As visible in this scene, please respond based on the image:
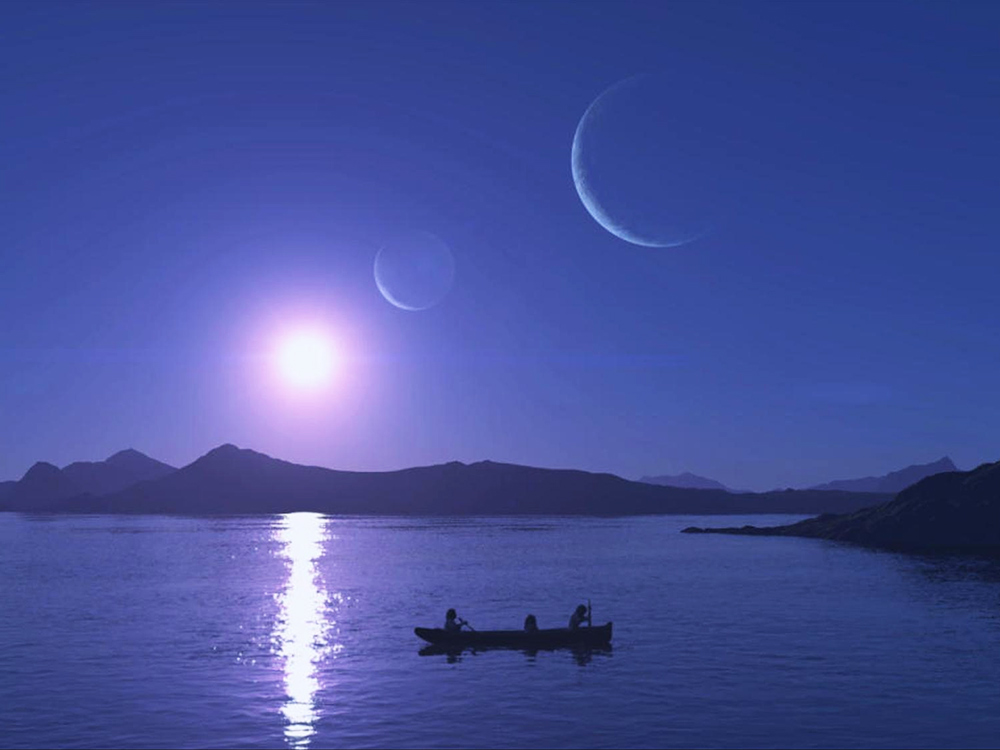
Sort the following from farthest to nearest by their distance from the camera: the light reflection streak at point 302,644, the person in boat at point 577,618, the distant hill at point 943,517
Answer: the distant hill at point 943,517
the person in boat at point 577,618
the light reflection streak at point 302,644

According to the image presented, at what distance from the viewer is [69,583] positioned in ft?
331

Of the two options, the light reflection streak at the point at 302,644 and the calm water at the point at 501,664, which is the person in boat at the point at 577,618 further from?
the light reflection streak at the point at 302,644

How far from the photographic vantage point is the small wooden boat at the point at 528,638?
2143 inches

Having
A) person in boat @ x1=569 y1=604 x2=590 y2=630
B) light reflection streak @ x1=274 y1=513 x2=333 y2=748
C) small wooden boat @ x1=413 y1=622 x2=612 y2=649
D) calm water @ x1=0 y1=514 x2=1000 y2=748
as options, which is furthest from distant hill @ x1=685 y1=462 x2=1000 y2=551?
small wooden boat @ x1=413 y1=622 x2=612 y2=649

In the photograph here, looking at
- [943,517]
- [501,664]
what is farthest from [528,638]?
[943,517]

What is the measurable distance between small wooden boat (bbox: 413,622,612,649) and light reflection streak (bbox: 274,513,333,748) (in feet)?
23.2

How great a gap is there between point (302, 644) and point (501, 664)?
14.2 m

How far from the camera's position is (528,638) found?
179 feet

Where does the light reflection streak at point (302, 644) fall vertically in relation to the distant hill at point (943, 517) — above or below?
below

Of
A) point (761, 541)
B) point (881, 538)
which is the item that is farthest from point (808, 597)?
point (761, 541)

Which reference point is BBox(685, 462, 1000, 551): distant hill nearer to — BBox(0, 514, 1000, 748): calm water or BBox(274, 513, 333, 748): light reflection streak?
BBox(0, 514, 1000, 748): calm water

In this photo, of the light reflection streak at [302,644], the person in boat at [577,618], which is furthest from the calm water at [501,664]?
the person in boat at [577,618]

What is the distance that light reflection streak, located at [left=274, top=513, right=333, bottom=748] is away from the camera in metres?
37.1

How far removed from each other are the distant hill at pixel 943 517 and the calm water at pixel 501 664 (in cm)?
5040
